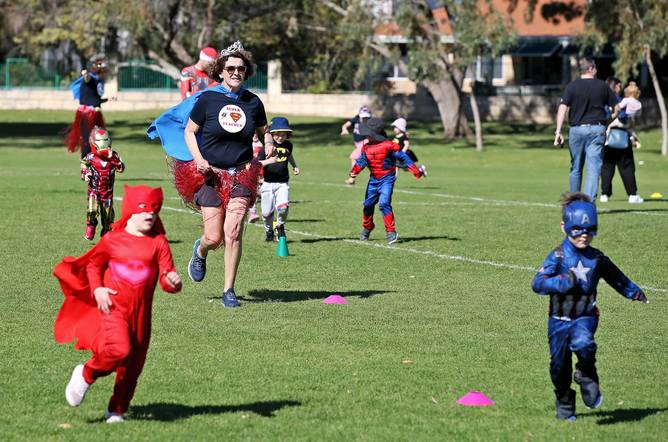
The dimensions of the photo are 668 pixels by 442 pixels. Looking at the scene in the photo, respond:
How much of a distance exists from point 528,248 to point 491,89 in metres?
42.0

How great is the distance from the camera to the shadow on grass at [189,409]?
7.26 metres

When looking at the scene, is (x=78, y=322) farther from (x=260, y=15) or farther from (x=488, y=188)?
(x=260, y=15)

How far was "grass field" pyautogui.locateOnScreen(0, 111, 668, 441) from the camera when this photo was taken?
7.21m

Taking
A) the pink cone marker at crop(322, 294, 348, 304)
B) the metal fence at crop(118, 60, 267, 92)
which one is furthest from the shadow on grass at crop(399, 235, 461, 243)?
the metal fence at crop(118, 60, 267, 92)

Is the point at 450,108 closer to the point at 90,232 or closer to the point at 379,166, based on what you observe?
the point at 379,166

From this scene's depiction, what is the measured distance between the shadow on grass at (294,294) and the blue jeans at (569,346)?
4701 millimetres

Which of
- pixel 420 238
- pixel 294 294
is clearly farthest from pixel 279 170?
pixel 294 294

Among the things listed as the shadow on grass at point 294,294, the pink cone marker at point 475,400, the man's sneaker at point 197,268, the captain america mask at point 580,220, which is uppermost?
the captain america mask at point 580,220

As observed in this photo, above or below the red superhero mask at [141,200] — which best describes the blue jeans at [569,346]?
below

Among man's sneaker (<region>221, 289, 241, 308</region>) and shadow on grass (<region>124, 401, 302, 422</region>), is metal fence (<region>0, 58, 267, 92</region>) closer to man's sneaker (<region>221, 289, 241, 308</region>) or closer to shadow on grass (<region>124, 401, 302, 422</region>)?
man's sneaker (<region>221, 289, 241, 308</region>)

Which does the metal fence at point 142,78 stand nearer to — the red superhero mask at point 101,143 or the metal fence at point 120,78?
the metal fence at point 120,78

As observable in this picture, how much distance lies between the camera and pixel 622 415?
24.5 feet

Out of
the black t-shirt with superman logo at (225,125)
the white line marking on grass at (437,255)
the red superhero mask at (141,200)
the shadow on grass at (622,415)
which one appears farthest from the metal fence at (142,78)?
the red superhero mask at (141,200)

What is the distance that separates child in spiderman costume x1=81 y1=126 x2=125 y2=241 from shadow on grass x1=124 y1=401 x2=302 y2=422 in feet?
27.2
